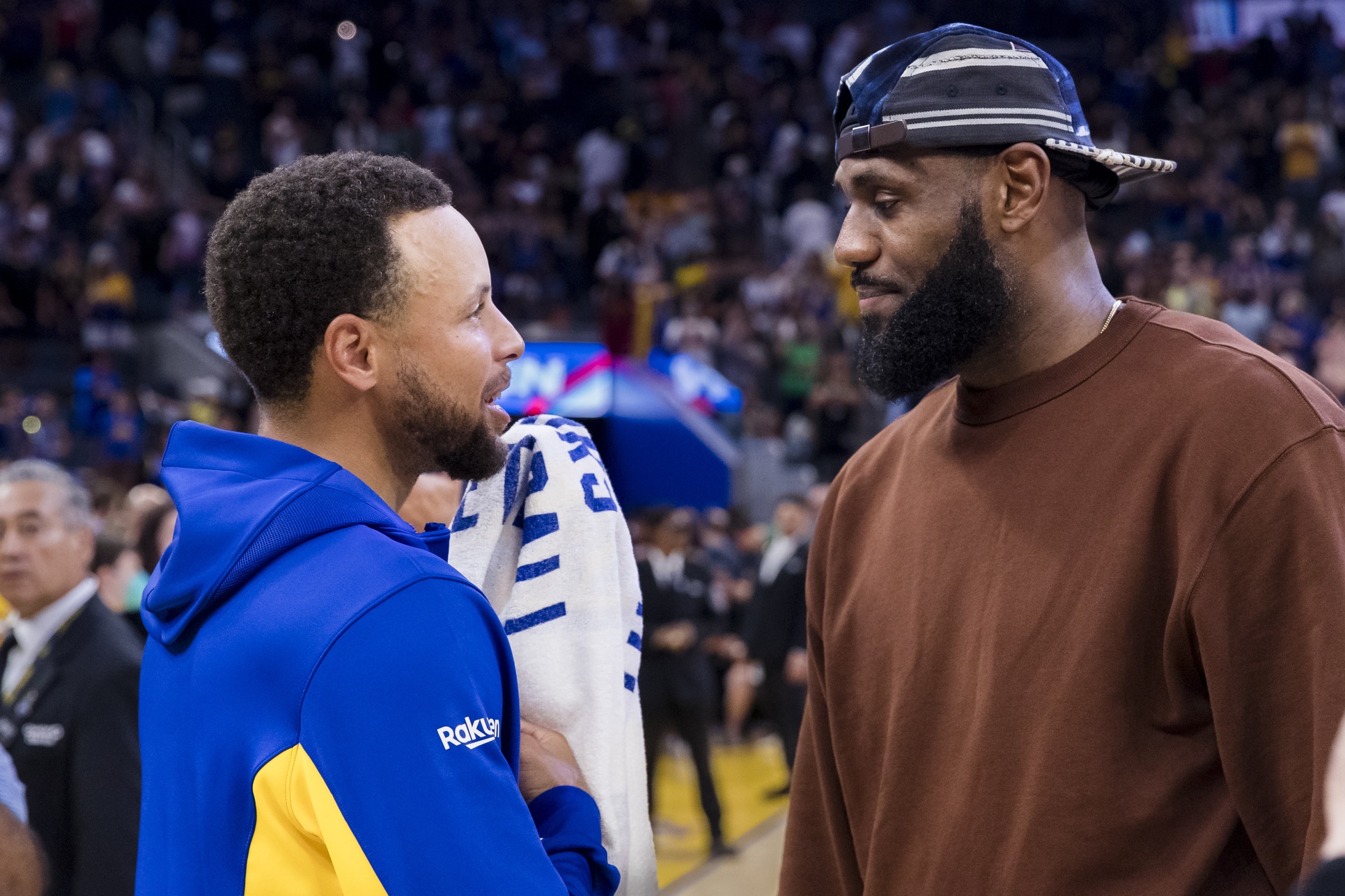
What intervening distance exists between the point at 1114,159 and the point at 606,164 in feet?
48.1

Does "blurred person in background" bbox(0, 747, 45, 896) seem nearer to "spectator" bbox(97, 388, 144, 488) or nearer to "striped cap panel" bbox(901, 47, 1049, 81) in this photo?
"striped cap panel" bbox(901, 47, 1049, 81)

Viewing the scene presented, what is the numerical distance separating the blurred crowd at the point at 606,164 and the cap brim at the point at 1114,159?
27.1ft

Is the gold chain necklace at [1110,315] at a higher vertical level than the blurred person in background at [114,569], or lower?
higher

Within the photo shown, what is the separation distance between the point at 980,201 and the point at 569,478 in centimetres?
60

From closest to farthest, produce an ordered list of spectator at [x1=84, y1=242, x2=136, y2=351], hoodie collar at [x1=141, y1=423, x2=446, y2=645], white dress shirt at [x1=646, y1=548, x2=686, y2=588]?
1. hoodie collar at [x1=141, y1=423, x2=446, y2=645]
2. white dress shirt at [x1=646, y1=548, x2=686, y2=588]
3. spectator at [x1=84, y1=242, x2=136, y2=351]

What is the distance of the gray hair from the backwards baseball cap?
2.92 m

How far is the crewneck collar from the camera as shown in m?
1.61

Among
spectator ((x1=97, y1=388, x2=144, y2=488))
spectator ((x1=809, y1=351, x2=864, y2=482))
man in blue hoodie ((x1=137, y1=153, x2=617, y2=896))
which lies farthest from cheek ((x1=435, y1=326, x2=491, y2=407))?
spectator ((x1=97, y1=388, x2=144, y2=488))

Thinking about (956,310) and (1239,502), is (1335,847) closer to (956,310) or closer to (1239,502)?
(1239,502)

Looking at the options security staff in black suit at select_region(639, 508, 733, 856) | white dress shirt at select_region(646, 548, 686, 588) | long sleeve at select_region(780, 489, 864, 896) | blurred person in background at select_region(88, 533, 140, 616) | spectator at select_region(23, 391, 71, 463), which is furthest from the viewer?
spectator at select_region(23, 391, 71, 463)

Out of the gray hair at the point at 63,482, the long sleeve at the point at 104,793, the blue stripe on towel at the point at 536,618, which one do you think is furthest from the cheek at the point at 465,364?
the gray hair at the point at 63,482

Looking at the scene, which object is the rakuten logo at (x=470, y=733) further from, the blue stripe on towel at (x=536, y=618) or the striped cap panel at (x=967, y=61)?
the striped cap panel at (x=967, y=61)

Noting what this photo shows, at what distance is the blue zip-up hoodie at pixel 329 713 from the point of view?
1.17m

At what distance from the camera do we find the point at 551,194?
15500 mm
